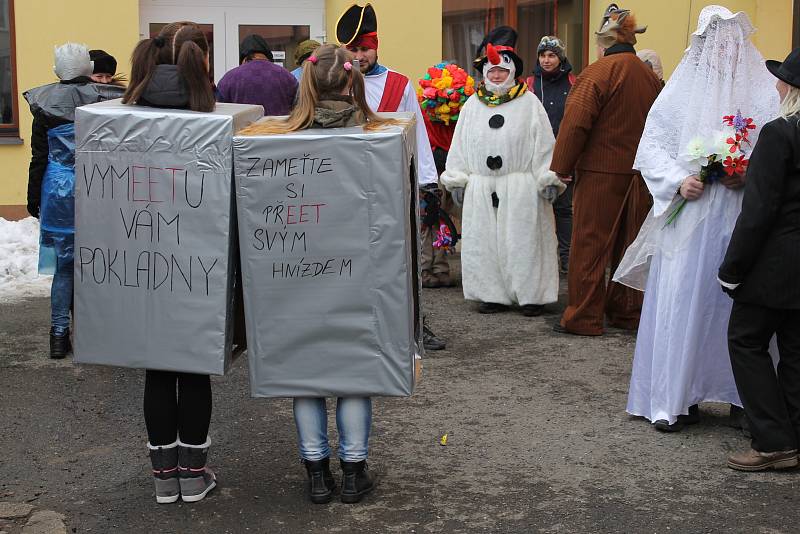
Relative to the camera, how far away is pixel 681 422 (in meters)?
5.64

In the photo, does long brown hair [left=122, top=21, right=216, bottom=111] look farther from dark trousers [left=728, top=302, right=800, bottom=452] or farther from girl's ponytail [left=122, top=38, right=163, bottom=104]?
dark trousers [left=728, top=302, right=800, bottom=452]

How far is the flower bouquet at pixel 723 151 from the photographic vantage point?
5238mm

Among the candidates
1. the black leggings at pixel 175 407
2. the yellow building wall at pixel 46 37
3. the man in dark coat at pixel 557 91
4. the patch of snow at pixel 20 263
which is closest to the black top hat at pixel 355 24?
the black leggings at pixel 175 407

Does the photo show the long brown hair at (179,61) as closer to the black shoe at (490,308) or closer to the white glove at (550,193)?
the white glove at (550,193)

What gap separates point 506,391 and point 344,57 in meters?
2.52

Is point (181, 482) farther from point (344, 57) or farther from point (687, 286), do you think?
point (687, 286)

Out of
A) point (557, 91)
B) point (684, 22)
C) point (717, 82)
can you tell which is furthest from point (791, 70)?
point (684, 22)

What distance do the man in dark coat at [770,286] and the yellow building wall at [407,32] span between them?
296 inches

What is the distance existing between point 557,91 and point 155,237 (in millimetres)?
6471

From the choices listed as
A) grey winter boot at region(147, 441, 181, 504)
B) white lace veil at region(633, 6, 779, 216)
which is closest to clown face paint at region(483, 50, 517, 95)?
white lace veil at region(633, 6, 779, 216)

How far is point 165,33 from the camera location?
450 centimetres

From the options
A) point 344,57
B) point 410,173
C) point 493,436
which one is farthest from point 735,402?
point 344,57

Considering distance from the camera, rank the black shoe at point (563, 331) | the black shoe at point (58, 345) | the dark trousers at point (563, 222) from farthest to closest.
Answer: the dark trousers at point (563, 222)
the black shoe at point (563, 331)
the black shoe at point (58, 345)

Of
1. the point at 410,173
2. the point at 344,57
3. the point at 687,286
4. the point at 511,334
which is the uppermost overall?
the point at 344,57
